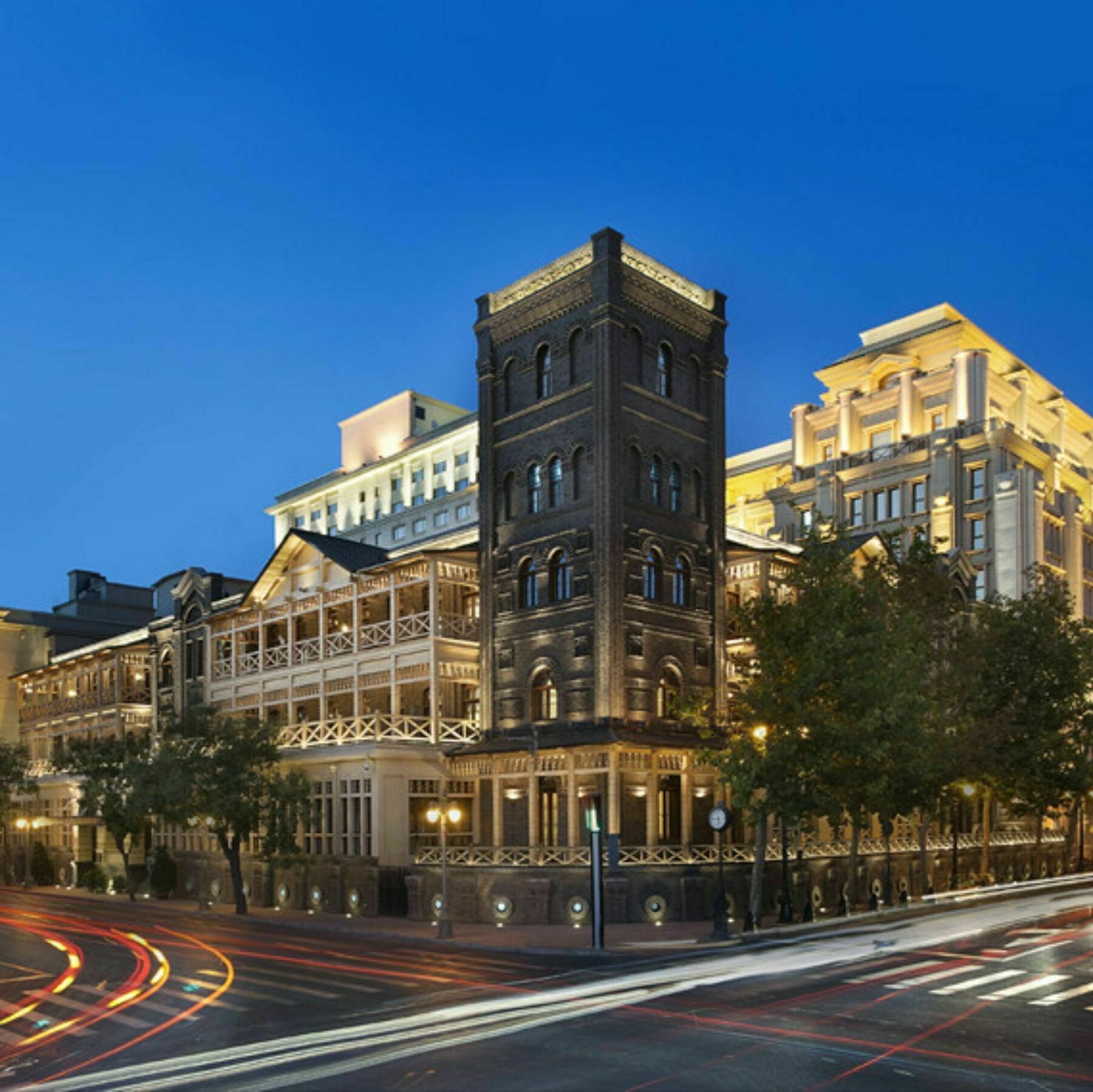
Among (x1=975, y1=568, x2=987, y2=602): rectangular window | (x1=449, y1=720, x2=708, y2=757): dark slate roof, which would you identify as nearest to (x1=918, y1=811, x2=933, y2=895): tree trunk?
(x1=449, y1=720, x2=708, y2=757): dark slate roof

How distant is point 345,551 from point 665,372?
15.8 m

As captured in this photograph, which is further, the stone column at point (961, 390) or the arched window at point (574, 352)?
the stone column at point (961, 390)

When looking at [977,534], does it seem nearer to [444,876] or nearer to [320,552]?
[320,552]

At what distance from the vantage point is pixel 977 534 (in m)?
74.9

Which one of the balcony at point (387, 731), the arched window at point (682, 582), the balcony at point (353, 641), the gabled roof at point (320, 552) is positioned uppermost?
the gabled roof at point (320, 552)

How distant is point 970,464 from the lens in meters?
74.8

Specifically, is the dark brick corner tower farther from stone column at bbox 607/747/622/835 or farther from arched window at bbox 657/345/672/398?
stone column at bbox 607/747/622/835

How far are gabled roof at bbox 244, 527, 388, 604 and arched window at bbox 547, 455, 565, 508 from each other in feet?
27.2

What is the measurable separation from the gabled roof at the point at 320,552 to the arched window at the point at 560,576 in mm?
8284

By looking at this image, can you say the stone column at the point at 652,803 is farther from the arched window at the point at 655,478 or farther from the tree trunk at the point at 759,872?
the arched window at the point at 655,478

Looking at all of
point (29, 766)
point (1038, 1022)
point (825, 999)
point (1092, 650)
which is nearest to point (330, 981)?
point (825, 999)

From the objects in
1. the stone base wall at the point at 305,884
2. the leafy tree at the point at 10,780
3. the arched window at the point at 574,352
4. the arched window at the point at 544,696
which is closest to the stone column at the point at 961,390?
the arched window at the point at 574,352

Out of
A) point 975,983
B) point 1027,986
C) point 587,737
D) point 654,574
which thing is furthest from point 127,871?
point 1027,986

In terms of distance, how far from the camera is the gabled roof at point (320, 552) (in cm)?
5022
